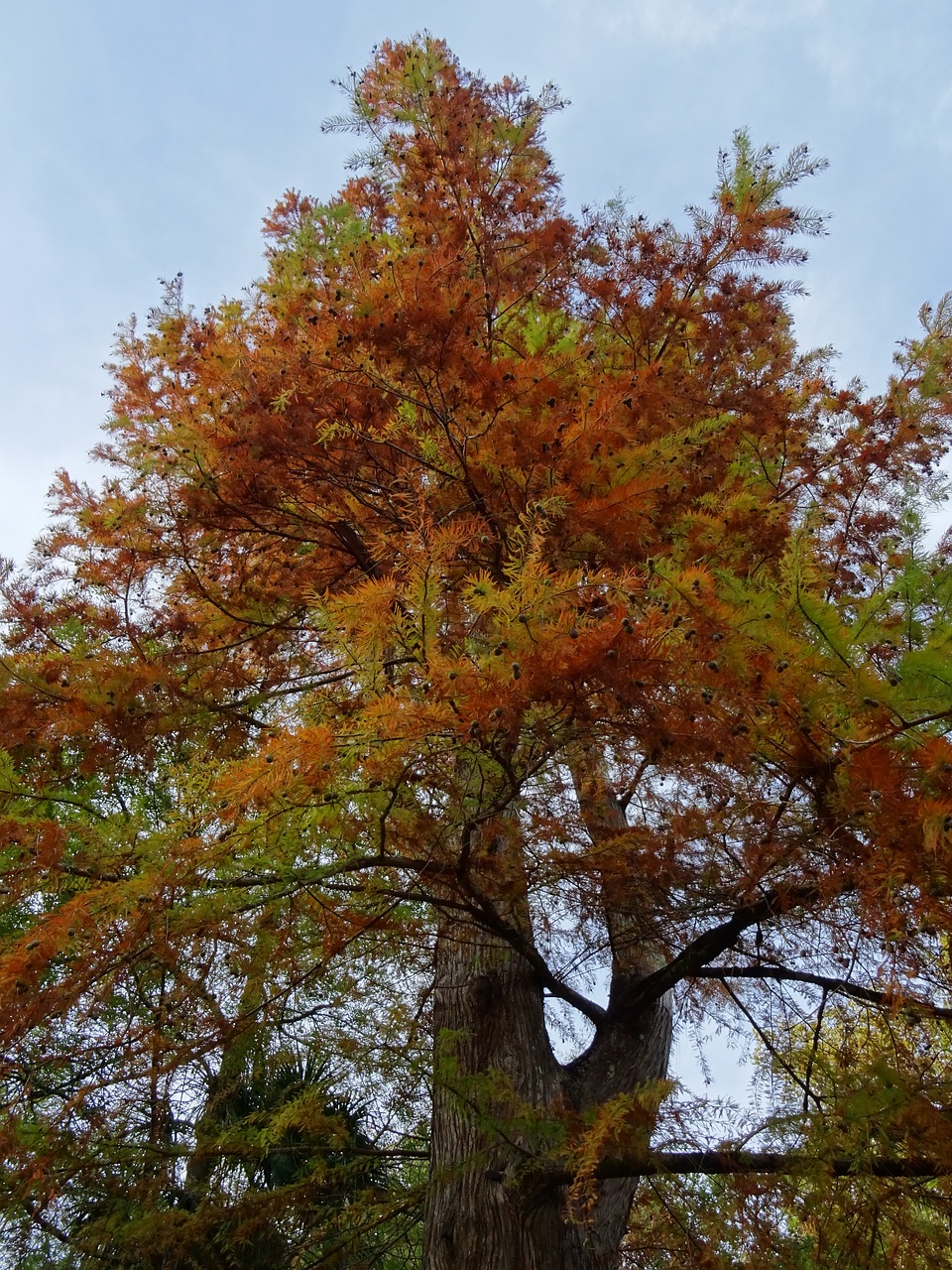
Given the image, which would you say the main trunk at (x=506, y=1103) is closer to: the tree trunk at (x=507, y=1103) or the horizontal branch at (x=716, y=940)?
the tree trunk at (x=507, y=1103)

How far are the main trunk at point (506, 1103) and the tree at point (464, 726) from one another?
2 centimetres

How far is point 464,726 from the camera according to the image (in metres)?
2.36

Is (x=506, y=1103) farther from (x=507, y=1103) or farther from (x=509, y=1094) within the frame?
(x=509, y=1094)

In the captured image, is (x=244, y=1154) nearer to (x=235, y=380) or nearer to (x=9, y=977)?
(x=9, y=977)

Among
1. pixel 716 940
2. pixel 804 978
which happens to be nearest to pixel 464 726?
pixel 716 940

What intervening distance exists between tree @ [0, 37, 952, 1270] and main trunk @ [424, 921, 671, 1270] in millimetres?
19

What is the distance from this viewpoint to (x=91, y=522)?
4684mm

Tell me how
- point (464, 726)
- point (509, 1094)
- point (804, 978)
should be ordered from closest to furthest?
point (464, 726)
point (509, 1094)
point (804, 978)

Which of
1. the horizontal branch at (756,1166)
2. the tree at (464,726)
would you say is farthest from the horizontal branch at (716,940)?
the horizontal branch at (756,1166)

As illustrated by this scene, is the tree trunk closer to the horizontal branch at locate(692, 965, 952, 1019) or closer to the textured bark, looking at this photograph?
the textured bark

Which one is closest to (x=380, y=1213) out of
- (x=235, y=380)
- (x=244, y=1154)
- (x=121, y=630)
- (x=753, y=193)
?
(x=244, y=1154)

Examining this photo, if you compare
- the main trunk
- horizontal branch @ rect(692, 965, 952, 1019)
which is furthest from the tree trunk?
horizontal branch @ rect(692, 965, 952, 1019)

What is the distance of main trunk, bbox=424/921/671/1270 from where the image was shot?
10.8 feet

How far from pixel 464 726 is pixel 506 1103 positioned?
2130 millimetres
